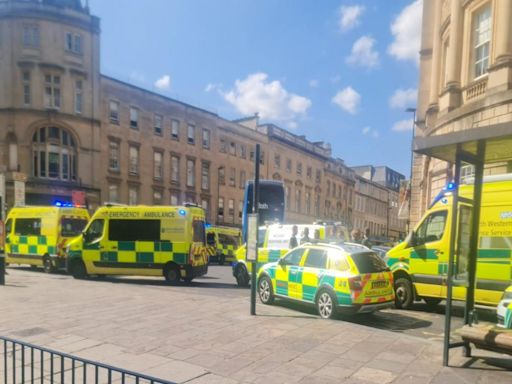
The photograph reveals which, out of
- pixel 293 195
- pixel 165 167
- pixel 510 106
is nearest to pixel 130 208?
pixel 510 106

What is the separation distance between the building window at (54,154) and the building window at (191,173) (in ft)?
35.3

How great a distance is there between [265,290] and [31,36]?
92.2ft

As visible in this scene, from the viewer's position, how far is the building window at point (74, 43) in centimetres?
2964

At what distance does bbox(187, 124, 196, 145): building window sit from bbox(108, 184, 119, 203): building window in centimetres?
874

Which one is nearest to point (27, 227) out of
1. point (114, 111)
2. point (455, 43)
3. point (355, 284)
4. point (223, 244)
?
point (223, 244)

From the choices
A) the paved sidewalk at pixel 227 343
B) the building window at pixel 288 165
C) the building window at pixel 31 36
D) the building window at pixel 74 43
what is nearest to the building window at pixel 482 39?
the paved sidewalk at pixel 227 343

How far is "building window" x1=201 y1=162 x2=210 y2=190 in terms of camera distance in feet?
128

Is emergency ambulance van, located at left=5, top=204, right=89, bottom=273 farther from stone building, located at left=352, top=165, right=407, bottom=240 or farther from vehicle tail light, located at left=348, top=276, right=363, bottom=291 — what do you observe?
stone building, located at left=352, top=165, right=407, bottom=240

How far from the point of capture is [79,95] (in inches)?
1189

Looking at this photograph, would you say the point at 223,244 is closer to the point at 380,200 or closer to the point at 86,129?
the point at 86,129

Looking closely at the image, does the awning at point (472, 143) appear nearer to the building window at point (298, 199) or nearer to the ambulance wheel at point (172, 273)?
the ambulance wheel at point (172, 273)

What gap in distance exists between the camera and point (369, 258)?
325 inches

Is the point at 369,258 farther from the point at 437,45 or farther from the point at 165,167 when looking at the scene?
the point at 165,167

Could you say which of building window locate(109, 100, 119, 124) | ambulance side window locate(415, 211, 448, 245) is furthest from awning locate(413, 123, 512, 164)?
building window locate(109, 100, 119, 124)
